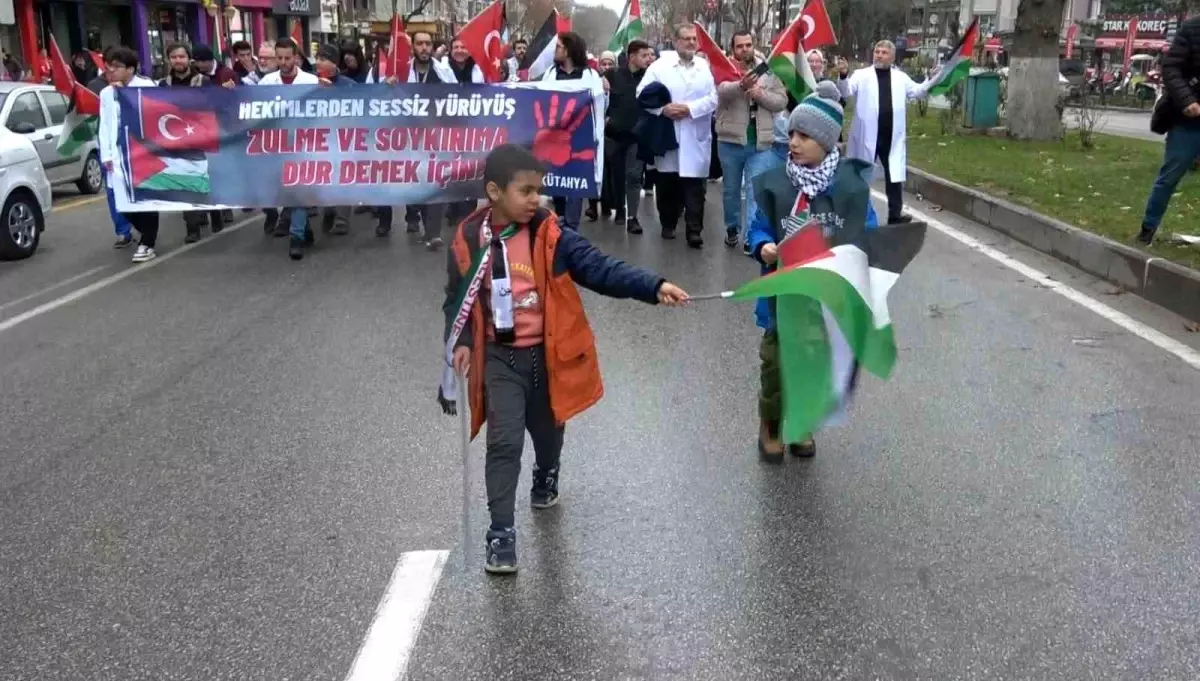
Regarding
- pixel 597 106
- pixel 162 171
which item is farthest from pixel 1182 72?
pixel 162 171

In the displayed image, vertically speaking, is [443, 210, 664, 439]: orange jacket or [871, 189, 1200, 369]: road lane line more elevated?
[443, 210, 664, 439]: orange jacket

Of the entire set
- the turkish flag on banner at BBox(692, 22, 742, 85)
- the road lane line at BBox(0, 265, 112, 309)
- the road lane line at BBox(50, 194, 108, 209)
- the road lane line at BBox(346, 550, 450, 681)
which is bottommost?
the road lane line at BBox(50, 194, 108, 209)

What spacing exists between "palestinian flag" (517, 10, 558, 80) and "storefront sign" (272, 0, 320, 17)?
4242 centimetres

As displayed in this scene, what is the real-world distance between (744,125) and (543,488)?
6113 mm

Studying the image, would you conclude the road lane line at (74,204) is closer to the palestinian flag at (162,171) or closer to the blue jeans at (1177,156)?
the palestinian flag at (162,171)

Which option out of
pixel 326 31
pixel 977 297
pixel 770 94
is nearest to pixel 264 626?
pixel 977 297

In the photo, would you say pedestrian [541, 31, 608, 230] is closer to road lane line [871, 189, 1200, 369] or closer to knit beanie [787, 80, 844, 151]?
road lane line [871, 189, 1200, 369]

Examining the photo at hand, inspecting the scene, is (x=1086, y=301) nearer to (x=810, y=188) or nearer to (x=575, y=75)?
(x=810, y=188)

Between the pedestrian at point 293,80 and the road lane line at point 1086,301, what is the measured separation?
563cm

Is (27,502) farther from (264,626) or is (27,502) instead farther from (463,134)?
(463,134)

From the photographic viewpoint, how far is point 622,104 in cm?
1085

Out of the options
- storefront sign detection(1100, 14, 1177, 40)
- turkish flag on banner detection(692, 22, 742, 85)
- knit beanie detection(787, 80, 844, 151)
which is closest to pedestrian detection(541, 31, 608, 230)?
turkish flag on banner detection(692, 22, 742, 85)

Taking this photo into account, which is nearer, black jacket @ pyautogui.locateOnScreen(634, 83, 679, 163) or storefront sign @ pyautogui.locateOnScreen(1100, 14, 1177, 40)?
black jacket @ pyautogui.locateOnScreen(634, 83, 679, 163)

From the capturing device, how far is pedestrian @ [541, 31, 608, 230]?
10.3 metres
